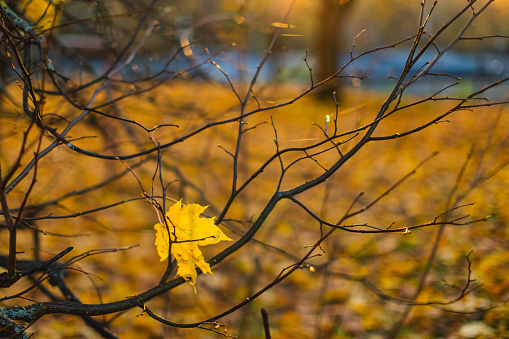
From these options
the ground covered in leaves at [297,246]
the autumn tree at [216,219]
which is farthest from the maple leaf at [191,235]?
the ground covered in leaves at [297,246]

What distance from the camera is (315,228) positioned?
225 inches

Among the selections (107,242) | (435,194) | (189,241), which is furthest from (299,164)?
(189,241)

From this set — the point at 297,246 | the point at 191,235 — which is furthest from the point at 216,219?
the point at 297,246

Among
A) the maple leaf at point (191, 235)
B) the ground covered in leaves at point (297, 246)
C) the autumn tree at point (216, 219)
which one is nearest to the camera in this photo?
the maple leaf at point (191, 235)

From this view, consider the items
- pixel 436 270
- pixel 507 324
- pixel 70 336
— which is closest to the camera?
pixel 507 324

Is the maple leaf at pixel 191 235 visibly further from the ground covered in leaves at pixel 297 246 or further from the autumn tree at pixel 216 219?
the ground covered in leaves at pixel 297 246

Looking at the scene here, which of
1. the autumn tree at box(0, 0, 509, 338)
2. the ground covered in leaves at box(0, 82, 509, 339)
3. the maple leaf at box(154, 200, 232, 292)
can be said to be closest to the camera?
the maple leaf at box(154, 200, 232, 292)

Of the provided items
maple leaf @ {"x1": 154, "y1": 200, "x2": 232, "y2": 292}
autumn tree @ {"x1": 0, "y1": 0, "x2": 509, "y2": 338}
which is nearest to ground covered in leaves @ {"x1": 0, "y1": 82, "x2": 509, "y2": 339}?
autumn tree @ {"x1": 0, "y1": 0, "x2": 509, "y2": 338}

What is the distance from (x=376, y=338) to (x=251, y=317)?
39.4 inches

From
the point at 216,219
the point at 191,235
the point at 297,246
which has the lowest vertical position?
the point at 191,235

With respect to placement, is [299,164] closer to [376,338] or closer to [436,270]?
[436,270]

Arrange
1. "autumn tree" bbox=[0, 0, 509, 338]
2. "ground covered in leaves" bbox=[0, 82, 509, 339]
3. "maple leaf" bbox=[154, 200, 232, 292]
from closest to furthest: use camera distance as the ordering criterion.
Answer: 1. "maple leaf" bbox=[154, 200, 232, 292]
2. "autumn tree" bbox=[0, 0, 509, 338]
3. "ground covered in leaves" bbox=[0, 82, 509, 339]

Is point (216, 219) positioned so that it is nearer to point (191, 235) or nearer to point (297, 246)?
point (191, 235)

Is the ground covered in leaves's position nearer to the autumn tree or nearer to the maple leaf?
the autumn tree
